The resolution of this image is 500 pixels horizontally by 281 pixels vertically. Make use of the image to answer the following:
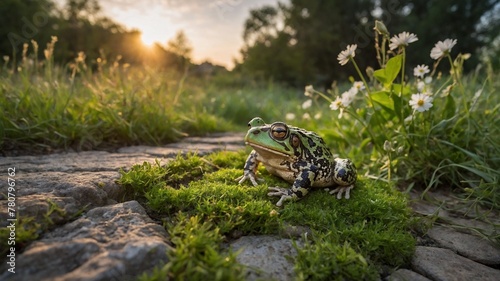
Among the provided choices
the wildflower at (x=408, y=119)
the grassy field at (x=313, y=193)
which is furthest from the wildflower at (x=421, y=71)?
Result: the wildflower at (x=408, y=119)

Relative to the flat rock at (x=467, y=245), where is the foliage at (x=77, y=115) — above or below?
above

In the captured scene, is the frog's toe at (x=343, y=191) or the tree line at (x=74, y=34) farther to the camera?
the tree line at (x=74, y=34)

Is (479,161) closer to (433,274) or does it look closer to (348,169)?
(348,169)

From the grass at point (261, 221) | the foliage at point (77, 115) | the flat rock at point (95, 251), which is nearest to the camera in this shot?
the flat rock at point (95, 251)

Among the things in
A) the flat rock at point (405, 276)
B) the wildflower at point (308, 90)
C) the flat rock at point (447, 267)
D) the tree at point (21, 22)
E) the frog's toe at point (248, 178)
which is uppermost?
the tree at point (21, 22)

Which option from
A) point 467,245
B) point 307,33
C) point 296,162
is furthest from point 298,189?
point 307,33

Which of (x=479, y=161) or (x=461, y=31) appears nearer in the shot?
(x=479, y=161)

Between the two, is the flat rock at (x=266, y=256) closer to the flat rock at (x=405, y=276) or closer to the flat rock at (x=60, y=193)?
the flat rock at (x=405, y=276)

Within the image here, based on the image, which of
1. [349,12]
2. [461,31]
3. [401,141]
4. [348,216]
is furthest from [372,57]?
[348,216]
